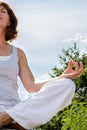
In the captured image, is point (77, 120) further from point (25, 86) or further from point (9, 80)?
point (9, 80)

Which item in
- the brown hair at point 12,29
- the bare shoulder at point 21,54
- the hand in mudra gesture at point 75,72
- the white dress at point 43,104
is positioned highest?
A: the brown hair at point 12,29

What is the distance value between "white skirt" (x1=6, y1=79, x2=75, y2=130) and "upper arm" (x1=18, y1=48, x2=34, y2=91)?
63cm

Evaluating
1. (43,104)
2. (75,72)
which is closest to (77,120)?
(75,72)

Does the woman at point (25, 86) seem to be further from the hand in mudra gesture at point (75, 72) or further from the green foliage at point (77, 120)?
the green foliage at point (77, 120)

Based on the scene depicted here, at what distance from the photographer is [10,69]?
5031 mm

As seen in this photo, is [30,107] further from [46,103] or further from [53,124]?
[53,124]

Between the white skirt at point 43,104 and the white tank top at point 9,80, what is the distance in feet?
0.94

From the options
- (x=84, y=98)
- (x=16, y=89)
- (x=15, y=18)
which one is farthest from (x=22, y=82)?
(x=84, y=98)

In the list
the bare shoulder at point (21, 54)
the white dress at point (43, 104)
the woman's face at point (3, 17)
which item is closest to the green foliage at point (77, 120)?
the bare shoulder at point (21, 54)

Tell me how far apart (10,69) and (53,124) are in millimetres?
26574

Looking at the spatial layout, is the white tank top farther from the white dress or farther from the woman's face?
the woman's face


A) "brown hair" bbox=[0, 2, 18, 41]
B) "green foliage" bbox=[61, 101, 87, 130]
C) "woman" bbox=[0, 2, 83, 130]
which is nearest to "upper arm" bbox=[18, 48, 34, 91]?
"woman" bbox=[0, 2, 83, 130]

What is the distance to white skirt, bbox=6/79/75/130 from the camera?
4512mm

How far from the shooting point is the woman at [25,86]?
452 cm
